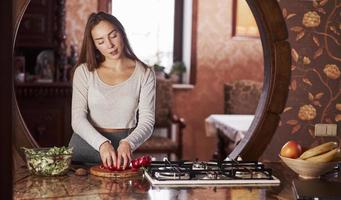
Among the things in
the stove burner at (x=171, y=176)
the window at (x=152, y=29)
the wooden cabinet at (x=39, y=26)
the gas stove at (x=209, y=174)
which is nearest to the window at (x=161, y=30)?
the window at (x=152, y=29)

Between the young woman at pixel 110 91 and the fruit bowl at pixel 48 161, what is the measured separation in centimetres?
12

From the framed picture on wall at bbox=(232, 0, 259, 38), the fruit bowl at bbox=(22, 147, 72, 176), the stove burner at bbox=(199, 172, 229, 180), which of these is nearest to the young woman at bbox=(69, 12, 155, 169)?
the fruit bowl at bbox=(22, 147, 72, 176)

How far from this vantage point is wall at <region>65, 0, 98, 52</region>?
4375 millimetres

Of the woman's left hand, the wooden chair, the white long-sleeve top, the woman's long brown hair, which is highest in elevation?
the woman's long brown hair

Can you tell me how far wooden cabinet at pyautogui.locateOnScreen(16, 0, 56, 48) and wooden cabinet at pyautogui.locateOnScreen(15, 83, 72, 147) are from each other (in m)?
0.40

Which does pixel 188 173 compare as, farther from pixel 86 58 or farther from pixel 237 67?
pixel 237 67

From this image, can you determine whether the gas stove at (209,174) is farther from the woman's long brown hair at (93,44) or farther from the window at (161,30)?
the window at (161,30)

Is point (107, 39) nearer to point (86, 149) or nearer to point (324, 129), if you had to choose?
point (86, 149)

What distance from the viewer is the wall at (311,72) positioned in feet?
6.43

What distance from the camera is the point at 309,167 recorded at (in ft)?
5.55

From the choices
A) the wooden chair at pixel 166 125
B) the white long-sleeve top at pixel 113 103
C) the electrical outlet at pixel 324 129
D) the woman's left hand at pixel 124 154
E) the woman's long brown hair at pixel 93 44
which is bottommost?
the wooden chair at pixel 166 125

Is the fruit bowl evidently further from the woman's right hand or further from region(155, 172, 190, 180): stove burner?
region(155, 172, 190, 180): stove burner

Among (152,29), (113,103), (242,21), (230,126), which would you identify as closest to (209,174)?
(113,103)

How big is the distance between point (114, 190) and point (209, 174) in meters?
0.33
